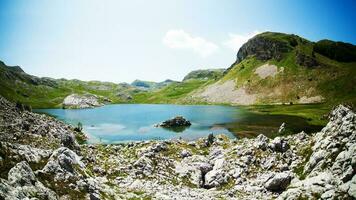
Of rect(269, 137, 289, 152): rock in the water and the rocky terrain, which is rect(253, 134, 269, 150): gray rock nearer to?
the rocky terrain

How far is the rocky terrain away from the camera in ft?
85.0

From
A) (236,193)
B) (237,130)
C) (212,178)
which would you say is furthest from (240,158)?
(237,130)

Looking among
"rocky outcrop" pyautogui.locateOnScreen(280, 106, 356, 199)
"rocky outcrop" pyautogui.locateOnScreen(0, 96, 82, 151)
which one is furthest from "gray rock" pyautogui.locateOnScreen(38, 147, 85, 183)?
"rocky outcrop" pyautogui.locateOnScreen(280, 106, 356, 199)

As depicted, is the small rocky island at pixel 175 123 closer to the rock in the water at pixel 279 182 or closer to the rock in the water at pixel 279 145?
the rock in the water at pixel 279 145

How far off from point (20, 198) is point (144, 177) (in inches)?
1003

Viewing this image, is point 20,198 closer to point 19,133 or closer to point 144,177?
point 144,177

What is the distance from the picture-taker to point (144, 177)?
4500 cm

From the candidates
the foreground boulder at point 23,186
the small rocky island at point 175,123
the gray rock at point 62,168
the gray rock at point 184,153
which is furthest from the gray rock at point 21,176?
the small rocky island at point 175,123

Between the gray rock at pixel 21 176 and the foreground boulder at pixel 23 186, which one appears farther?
the gray rock at pixel 21 176

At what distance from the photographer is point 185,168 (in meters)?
49.1

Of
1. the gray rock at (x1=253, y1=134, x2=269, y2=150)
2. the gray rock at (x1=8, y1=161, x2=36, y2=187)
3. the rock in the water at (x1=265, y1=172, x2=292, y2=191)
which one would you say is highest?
the gray rock at (x1=8, y1=161, x2=36, y2=187)

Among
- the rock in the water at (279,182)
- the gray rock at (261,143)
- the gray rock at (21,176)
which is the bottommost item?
the rock in the water at (279,182)

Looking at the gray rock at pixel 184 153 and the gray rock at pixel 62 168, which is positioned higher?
the gray rock at pixel 62 168

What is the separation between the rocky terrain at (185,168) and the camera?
2592 cm
